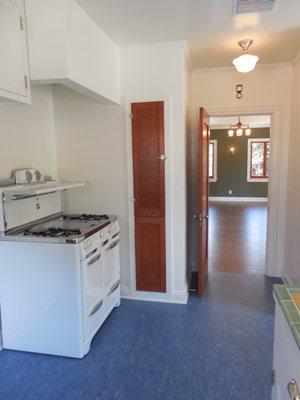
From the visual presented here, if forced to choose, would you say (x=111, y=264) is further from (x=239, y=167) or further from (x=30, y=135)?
(x=239, y=167)

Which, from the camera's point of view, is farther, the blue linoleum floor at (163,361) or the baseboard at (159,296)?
the baseboard at (159,296)

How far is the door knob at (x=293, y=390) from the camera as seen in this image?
3.40 ft

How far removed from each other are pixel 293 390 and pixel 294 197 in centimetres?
271

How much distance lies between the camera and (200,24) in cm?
257

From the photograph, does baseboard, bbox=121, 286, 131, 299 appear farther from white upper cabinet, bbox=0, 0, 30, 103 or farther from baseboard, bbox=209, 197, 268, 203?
baseboard, bbox=209, 197, 268, 203

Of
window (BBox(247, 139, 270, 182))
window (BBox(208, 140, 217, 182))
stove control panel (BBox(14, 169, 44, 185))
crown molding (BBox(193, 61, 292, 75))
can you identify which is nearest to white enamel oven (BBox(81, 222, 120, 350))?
stove control panel (BBox(14, 169, 44, 185))

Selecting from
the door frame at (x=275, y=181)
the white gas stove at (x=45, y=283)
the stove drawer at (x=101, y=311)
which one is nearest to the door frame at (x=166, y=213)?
the stove drawer at (x=101, y=311)

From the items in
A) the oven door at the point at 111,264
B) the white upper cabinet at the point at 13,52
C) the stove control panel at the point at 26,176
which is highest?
the white upper cabinet at the point at 13,52

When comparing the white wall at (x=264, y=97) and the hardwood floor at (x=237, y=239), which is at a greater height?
the white wall at (x=264, y=97)

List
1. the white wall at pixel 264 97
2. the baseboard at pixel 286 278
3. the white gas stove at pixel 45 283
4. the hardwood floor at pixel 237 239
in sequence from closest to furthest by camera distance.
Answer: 1. the white gas stove at pixel 45 283
2. the baseboard at pixel 286 278
3. the white wall at pixel 264 97
4. the hardwood floor at pixel 237 239

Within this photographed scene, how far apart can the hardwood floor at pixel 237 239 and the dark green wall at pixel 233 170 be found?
1254mm

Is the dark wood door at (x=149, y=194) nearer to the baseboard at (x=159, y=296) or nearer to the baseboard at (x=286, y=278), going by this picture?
the baseboard at (x=159, y=296)

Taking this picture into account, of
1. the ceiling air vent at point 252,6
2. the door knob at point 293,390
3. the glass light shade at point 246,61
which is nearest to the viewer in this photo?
the door knob at point 293,390

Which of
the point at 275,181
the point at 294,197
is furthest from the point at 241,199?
the point at 294,197
